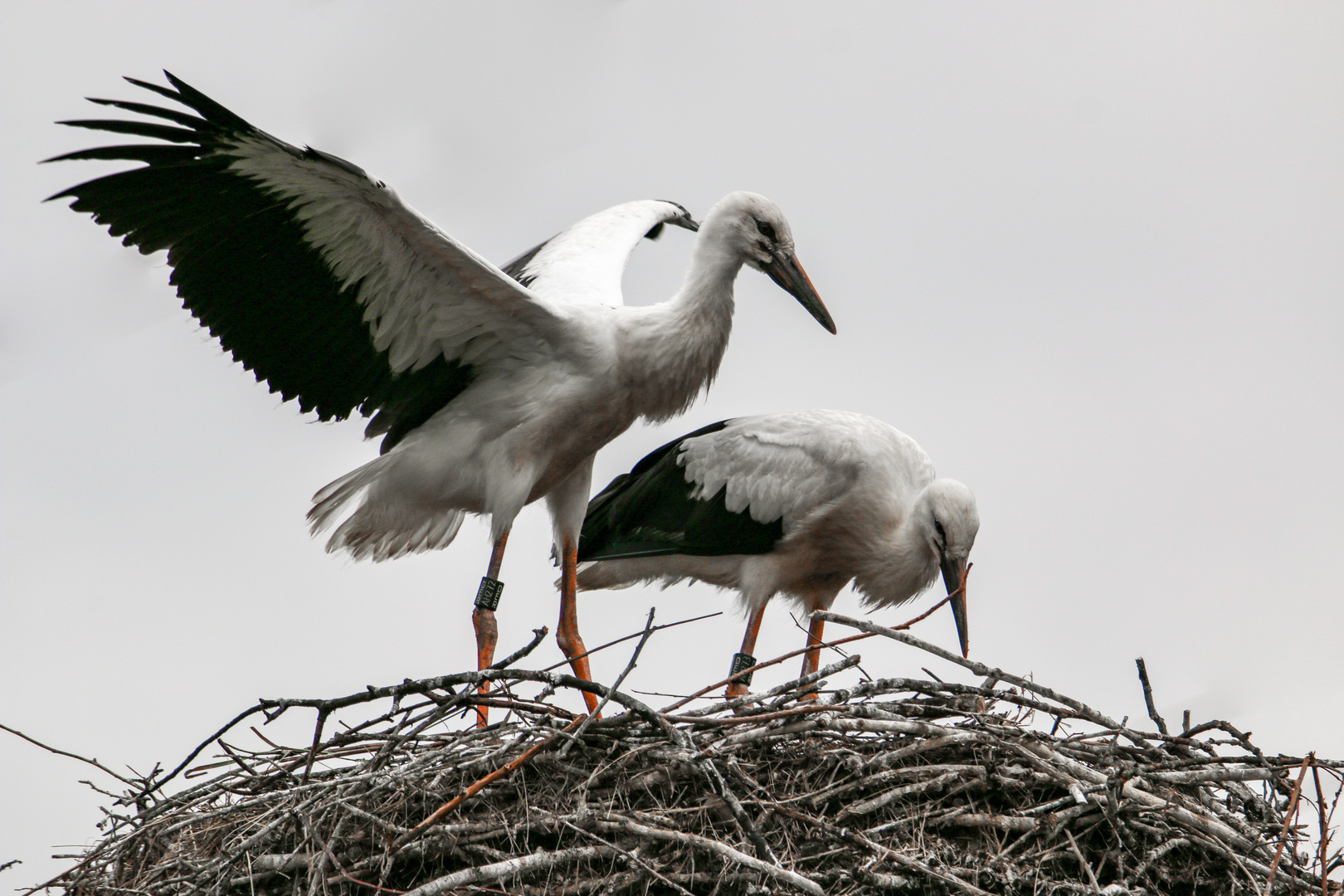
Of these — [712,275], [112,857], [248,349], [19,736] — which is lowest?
[112,857]

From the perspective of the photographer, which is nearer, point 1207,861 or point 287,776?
point 1207,861

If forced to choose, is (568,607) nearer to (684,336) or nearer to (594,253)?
(684,336)

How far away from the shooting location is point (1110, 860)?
147 inches

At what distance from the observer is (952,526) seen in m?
5.78

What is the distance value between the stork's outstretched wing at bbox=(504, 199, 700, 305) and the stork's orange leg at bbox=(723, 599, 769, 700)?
1477 mm

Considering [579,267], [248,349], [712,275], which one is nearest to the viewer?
[248,349]

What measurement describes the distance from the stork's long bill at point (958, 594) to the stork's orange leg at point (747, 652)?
0.79m

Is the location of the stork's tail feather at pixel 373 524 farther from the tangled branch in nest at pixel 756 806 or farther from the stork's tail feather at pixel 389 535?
the tangled branch in nest at pixel 756 806

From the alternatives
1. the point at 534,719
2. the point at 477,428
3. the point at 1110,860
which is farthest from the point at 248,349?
the point at 1110,860

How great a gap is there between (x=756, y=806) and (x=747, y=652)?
2310mm

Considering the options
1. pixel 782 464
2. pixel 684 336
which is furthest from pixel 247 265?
pixel 782 464

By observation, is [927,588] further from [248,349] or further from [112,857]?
[112,857]

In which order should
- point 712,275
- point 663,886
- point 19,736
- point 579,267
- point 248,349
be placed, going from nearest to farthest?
point 663,886, point 19,736, point 248,349, point 712,275, point 579,267

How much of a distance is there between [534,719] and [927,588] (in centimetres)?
269
